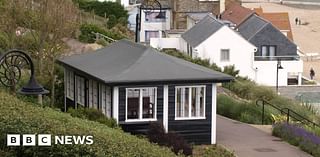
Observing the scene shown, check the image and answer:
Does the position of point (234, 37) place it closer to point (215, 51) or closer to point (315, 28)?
point (215, 51)

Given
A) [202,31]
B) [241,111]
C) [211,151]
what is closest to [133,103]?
[211,151]

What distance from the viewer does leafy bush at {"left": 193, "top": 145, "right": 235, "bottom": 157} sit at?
19281 millimetres

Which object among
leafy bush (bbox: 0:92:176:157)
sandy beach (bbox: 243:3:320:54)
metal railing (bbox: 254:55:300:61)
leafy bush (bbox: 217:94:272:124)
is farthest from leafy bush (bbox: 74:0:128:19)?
leafy bush (bbox: 0:92:176:157)

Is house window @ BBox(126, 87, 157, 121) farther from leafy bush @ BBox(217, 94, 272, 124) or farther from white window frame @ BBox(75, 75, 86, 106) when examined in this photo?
leafy bush @ BBox(217, 94, 272, 124)

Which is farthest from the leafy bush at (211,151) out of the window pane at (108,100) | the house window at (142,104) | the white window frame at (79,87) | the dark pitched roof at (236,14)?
the dark pitched roof at (236,14)

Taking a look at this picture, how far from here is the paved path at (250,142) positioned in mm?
20734

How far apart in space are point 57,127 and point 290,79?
4434 cm

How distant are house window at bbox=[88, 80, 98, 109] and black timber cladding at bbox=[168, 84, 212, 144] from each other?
2257mm

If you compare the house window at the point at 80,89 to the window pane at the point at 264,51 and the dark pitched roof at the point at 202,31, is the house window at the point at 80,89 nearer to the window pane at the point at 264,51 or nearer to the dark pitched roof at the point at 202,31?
the dark pitched roof at the point at 202,31

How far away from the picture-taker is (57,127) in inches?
502

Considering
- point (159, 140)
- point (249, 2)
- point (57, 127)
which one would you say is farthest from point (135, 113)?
point (249, 2)

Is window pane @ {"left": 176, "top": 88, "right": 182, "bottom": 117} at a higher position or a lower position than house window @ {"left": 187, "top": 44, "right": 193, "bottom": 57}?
lower

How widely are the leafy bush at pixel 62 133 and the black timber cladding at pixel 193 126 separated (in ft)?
24.1

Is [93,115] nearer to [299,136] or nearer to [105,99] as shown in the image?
[105,99]
